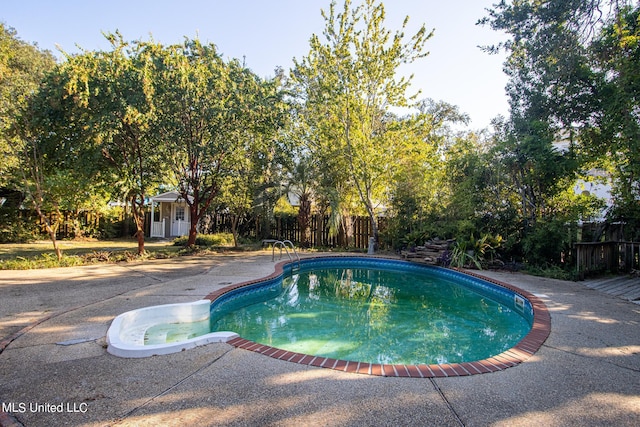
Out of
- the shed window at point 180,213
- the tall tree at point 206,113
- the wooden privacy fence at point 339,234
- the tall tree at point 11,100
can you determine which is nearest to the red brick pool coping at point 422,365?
the tall tree at point 206,113

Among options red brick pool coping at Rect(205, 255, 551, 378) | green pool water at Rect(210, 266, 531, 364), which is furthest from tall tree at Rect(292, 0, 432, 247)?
red brick pool coping at Rect(205, 255, 551, 378)

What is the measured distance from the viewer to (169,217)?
18953mm

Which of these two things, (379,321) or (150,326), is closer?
(150,326)

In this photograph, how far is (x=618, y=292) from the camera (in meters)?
6.43

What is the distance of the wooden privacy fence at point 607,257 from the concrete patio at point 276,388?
14.6 feet

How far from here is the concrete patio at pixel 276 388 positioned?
2234mm

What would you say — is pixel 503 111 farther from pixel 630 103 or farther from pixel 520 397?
pixel 520 397

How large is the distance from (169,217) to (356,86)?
12.9 metres

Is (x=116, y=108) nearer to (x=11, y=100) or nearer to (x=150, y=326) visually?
(x=11, y=100)

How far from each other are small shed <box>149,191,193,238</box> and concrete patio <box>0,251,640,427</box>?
586 inches

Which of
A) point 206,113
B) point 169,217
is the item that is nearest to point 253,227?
point 169,217

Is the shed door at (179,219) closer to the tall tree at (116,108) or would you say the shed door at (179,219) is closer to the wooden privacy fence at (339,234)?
the wooden privacy fence at (339,234)

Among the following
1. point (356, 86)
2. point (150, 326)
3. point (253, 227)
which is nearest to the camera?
point (150, 326)

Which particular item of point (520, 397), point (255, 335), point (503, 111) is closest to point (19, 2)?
point (255, 335)
